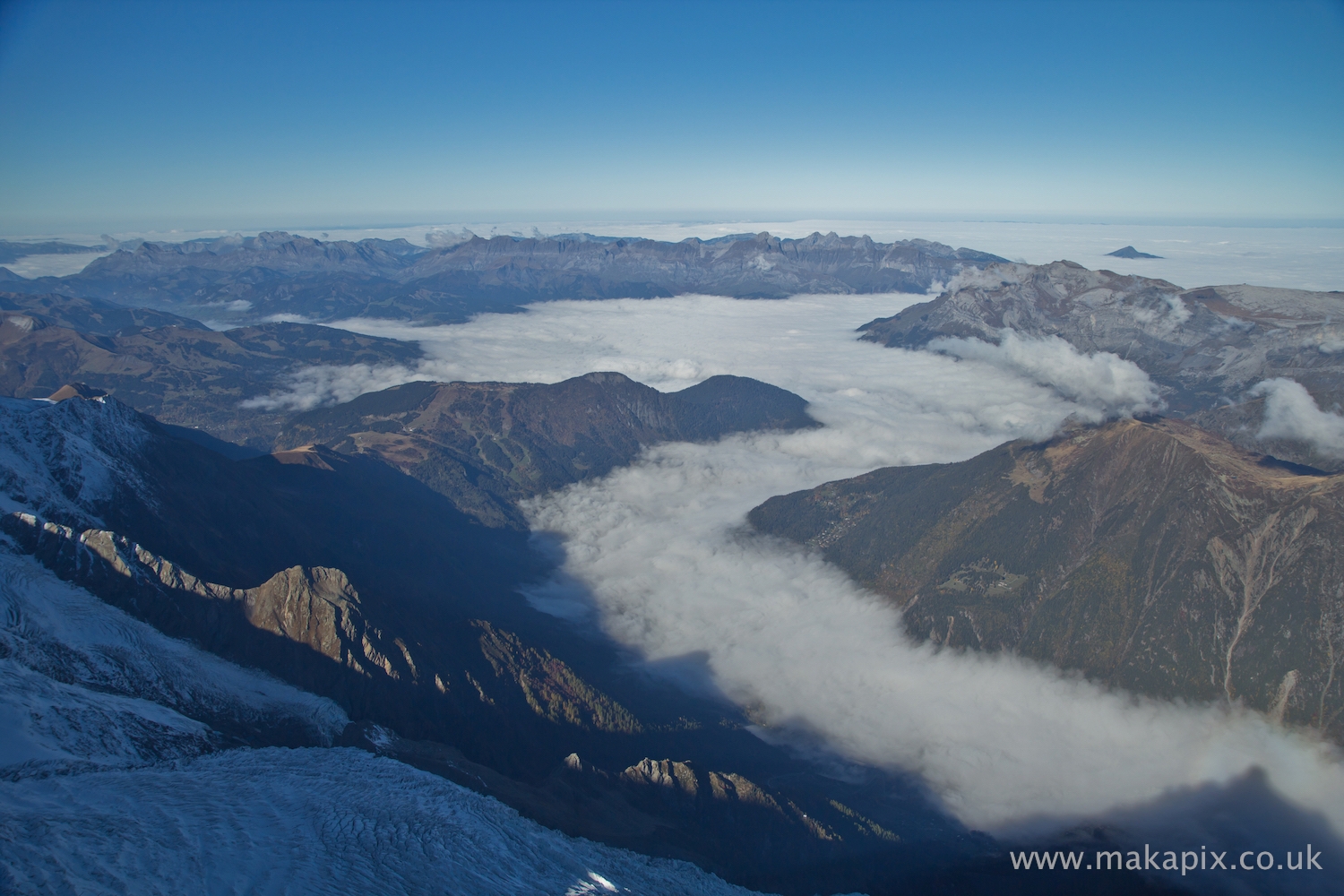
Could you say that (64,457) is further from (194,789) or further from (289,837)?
(289,837)

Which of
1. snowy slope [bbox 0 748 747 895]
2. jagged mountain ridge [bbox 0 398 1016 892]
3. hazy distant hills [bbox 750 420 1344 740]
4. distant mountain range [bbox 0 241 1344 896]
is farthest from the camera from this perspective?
hazy distant hills [bbox 750 420 1344 740]

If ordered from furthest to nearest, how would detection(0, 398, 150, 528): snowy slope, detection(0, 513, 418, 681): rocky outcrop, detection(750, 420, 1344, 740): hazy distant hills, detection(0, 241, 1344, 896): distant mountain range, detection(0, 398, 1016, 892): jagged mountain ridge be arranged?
1. detection(750, 420, 1344, 740): hazy distant hills
2. detection(0, 398, 150, 528): snowy slope
3. detection(0, 398, 1016, 892): jagged mountain ridge
4. detection(0, 513, 418, 681): rocky outcrop
5. detection(0, 241, 1344, 896): distant mountain range

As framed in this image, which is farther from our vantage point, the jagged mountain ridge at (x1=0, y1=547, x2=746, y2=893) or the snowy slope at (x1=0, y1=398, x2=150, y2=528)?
the snowy slope at (x1=0, y1=398, x2=150, y2=528)

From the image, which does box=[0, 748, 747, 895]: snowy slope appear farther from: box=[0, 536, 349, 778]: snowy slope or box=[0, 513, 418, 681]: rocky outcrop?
box=[0, 513, 418, 681]: rocky outcrop

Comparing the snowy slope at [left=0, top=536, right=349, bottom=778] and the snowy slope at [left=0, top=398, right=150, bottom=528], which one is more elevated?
the snowy slope at [left=0, top=398, right=150, bottom=528]

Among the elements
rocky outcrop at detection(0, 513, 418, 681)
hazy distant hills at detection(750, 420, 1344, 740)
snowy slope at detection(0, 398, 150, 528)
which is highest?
snowy slope at detection(0, 398, 150, 528)

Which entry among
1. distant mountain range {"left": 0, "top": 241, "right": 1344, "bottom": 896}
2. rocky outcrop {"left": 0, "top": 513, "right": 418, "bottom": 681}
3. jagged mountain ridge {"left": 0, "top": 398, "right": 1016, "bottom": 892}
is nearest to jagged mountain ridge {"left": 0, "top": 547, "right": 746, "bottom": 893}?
distant mountain range {"left": 0, "top": 241, "right": 1344, "bottom": 896}
